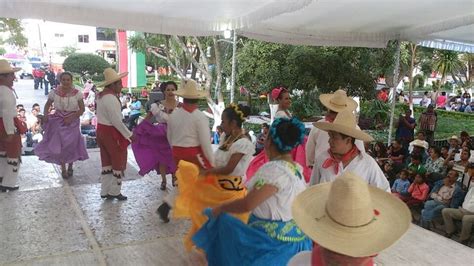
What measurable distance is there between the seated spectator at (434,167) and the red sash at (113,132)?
4708mm

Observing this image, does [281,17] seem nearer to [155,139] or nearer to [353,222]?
[155,139]

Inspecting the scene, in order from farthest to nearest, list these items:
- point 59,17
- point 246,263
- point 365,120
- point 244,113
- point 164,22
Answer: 1. point 365,120
2. point 164,22
3. point 59,17
4. point 244,113
5. point 246,263

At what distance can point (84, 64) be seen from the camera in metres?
29.5

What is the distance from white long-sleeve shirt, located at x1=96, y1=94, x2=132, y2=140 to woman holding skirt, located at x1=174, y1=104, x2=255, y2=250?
1.50 metres

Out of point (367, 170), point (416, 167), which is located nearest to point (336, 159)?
point (367, 170)

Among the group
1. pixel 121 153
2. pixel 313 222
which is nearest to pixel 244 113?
pixel 313 222

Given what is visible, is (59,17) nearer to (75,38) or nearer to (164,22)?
(164,22)

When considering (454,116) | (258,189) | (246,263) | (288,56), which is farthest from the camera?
(454,116)

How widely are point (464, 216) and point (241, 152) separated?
3704 mm

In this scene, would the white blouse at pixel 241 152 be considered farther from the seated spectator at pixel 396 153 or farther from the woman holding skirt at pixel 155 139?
the seated spectator at pixel 396 153

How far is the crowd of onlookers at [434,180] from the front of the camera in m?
5.55

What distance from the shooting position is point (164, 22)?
6.36 metres

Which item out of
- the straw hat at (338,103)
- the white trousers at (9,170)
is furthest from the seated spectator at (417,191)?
the white trousers at (9,170)

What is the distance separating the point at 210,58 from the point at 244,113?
16589 mm
